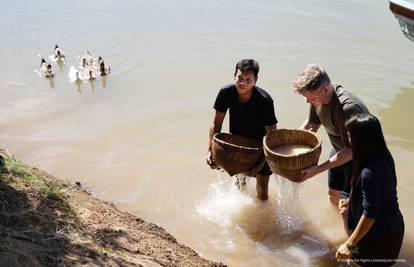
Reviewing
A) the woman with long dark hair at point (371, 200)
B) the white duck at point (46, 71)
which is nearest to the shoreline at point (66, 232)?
the woman with long dark hair at point (371, 200)

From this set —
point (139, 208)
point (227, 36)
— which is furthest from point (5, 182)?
point (227, 36)

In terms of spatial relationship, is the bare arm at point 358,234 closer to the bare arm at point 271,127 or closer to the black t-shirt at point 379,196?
the black t-shirt at point 379,196

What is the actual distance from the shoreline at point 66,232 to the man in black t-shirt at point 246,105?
3.69ft

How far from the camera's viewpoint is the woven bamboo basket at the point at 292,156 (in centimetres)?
400

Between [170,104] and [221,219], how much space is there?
3.31 metres

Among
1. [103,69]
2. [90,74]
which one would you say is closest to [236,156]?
[90,74]

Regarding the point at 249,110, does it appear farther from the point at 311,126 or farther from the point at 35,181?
the point at 35,181

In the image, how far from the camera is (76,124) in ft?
26.1

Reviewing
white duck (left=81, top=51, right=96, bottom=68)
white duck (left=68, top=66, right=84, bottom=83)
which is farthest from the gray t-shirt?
white duck (left=81, top=51, right=96, bottom=68)

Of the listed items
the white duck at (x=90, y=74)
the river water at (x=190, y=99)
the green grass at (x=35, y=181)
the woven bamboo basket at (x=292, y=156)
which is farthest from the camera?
the white duck at (x=90, y=74)

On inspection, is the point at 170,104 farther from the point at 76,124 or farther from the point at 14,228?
the point at 14,228

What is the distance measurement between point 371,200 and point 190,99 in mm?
5782

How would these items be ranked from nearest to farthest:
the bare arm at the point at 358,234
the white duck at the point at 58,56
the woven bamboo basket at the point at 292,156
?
the bare arm at the point at 358,234 < the woven bamboo basket at the point at 292,156 < the white duck at the point at 58,56

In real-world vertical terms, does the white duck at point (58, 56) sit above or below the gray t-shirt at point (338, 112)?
below
